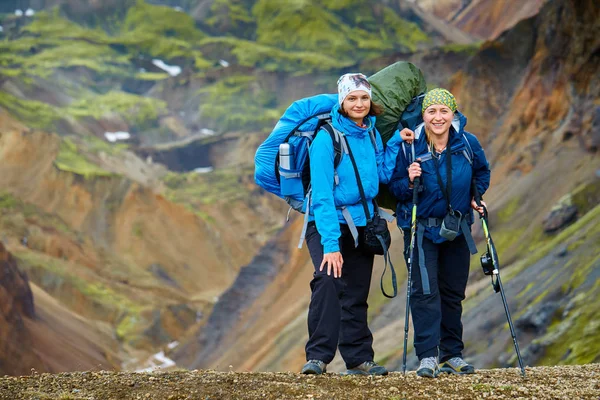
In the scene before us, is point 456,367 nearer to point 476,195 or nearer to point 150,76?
point 476,195

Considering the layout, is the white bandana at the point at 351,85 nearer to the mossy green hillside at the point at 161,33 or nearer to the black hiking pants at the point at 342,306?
the black hiking pants at the point at 342,306

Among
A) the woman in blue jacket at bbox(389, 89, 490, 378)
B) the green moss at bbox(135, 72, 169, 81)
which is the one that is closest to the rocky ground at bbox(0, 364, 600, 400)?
the woman in blue jacket at bbox(389, 89, 490, 378)

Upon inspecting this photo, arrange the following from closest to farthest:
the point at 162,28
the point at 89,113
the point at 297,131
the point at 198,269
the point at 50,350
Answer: the point at 297,131 < the point at 50,350 < the point at 198,269 < the point at 89,113 < the point at 162,28

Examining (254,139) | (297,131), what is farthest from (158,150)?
(297,131)

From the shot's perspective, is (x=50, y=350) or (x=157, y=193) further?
(x=157, y=193)

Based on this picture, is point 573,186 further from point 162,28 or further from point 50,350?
point 162,28

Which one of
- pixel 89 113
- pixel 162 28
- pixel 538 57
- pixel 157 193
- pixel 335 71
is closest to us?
pixel 538 57

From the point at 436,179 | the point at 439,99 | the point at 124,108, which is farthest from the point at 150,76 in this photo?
the point at 436,179

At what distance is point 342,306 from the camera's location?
7160 millimetres

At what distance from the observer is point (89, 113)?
317ft

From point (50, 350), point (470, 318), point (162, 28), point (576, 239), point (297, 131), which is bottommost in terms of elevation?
point (162, 28)

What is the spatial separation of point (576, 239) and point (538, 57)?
16.2 metres

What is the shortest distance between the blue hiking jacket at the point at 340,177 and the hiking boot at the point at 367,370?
102cm

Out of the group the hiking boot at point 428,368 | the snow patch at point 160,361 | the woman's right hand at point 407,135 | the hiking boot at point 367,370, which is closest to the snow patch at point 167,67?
the snow patch at point 160,361
